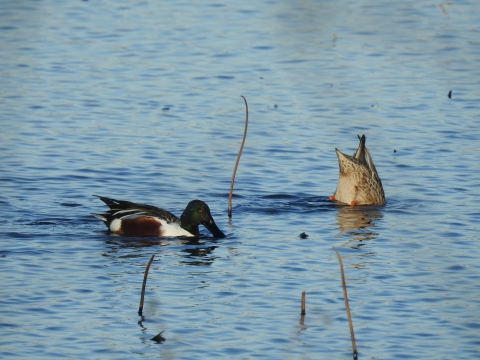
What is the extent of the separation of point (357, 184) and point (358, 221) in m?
0.93

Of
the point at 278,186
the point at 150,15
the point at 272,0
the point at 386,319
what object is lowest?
the point at 386,319

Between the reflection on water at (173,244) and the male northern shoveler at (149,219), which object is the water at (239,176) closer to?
the reflection on water at (173,244)

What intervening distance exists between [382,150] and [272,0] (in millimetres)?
12000

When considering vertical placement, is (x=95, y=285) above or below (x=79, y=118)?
below

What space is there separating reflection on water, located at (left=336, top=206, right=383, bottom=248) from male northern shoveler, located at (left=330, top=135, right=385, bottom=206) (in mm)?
161

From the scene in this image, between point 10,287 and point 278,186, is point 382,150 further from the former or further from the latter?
point 10,287

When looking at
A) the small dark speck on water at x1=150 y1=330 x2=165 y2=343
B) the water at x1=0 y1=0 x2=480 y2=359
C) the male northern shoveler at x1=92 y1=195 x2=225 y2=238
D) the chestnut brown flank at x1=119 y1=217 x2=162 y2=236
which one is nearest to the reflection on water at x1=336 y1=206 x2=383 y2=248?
the water at x1=0 y1=0 x2=480 y2=359

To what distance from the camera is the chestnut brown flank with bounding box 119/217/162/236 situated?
10.1 meters

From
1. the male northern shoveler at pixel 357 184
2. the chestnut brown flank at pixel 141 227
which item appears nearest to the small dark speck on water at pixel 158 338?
the chestnut brown flank at pixel 141 227

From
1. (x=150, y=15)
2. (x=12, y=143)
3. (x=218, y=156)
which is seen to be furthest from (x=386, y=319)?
(x=150, y=15)

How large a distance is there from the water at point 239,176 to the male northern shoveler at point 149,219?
195 millimetres

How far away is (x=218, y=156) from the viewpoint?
13570 millimetres

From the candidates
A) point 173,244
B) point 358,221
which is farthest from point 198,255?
point 358,221

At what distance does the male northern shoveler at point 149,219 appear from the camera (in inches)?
396
